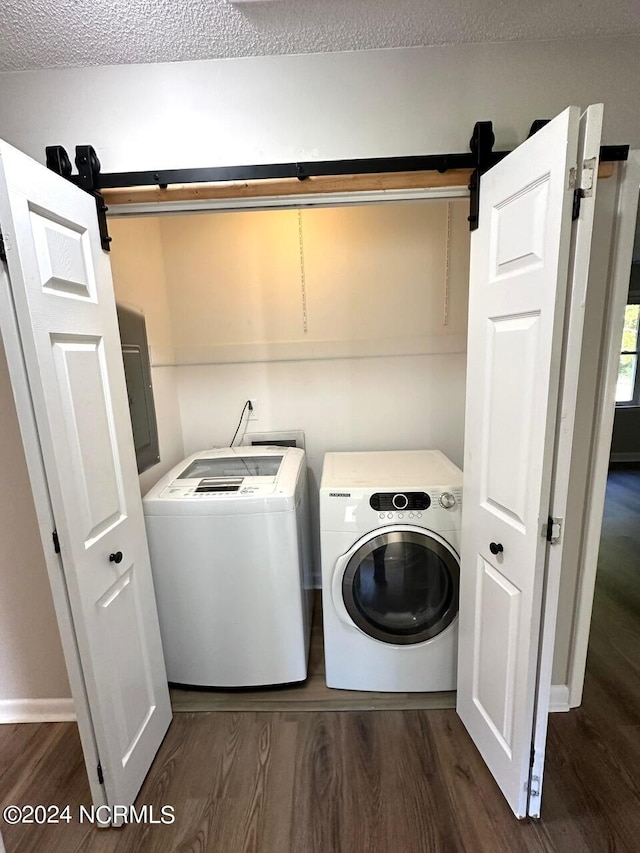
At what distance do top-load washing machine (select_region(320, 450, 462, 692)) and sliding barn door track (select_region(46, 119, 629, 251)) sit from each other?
1.01 meters

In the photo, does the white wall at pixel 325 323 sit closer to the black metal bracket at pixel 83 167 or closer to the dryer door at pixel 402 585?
the dryer door at pixel 402 585

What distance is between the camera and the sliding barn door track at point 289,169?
1.20 meters

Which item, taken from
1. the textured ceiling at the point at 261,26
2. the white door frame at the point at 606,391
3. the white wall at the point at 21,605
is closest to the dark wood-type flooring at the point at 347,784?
the white wall at the point at 21,605

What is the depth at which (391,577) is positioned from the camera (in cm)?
163

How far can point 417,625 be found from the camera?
1654mm

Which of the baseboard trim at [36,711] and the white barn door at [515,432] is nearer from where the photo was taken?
the white barn door at [515,432]

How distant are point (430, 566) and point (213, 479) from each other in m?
1.01

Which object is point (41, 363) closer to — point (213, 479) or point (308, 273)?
point (213, 479)

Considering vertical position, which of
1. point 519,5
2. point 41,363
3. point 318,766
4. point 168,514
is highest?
point 519,5

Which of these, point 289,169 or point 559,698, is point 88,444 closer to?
point 289,169

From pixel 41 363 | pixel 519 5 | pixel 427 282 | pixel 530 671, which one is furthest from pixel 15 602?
pixel 519 5

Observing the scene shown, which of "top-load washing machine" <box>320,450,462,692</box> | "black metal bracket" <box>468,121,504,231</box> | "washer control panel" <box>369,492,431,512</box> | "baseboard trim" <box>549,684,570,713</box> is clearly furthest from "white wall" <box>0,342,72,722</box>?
"baseboard trim" <box>549,684,570,713</box>

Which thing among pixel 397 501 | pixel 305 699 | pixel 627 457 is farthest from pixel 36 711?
pixel 627 457

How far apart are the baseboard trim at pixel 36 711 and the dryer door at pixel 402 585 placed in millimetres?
1262
